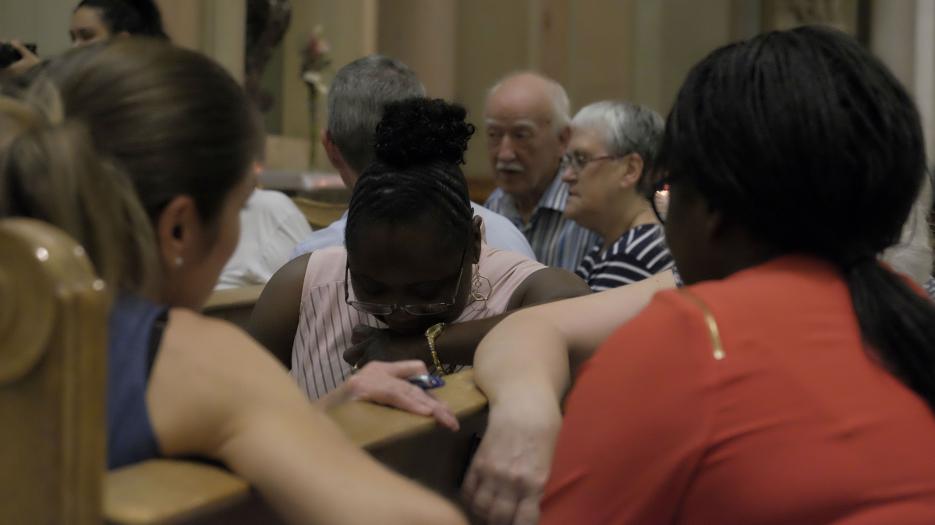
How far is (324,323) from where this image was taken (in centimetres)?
237

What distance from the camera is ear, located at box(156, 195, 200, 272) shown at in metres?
1.18

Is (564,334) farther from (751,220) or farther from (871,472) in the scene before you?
(871,472)

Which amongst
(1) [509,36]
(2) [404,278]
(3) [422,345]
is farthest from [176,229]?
(1) [509,36]

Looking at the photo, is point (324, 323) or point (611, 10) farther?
point (611, 10)

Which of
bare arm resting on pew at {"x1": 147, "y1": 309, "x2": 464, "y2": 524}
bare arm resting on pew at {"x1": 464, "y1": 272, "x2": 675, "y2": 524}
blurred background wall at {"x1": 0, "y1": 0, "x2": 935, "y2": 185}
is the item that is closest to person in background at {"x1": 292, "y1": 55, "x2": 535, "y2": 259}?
bare arm resting on pew at {"x1": 464, "y1": 272, "x2": 675, "y2": 524}

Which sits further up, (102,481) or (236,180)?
(236,180)

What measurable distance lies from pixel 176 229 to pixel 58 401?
0.36 metres

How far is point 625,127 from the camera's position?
13.1ft

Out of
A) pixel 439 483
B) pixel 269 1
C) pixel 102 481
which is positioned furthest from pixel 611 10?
pixel 102 481

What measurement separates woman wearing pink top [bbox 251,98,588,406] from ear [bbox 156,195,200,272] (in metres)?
0.91

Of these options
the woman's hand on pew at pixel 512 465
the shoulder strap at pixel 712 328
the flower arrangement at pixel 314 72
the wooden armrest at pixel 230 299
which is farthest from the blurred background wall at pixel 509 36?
the shoulder strap at pixel 712 328

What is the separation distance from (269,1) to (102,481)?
5.93 m

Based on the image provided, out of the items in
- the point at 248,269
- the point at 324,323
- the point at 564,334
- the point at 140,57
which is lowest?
Result: the point at 248,269

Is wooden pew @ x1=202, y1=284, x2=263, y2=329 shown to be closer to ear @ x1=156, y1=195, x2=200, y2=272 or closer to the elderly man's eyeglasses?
the elderly man's eyeglasses
